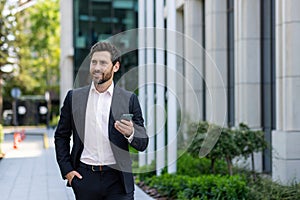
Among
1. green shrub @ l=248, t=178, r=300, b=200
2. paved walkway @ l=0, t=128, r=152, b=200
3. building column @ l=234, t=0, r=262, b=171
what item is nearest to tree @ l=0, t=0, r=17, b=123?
paved walkway @ l=0, t=128, r=152, b=200

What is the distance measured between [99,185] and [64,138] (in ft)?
1.51

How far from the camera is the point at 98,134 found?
431 centimetres

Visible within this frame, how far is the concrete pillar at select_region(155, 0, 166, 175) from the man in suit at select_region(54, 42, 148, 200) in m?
6.89

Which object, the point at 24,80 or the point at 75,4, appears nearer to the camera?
the point at 75,4

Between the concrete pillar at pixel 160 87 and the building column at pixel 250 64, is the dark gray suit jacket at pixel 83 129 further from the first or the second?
the building column at pixel 250 64

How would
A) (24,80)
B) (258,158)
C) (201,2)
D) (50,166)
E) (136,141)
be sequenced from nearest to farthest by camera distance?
(136,141) < (258,158) < (50,166) < (201,2) < (24,80)

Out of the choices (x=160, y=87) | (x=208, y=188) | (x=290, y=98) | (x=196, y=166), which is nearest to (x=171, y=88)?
(x=160, y=87)

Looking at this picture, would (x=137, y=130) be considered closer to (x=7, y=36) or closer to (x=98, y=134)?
(x=98, y=134)

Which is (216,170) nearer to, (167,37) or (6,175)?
(167,37)

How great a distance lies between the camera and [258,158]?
14.0 metres

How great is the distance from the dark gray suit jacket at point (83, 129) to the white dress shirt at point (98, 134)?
0.04 metres

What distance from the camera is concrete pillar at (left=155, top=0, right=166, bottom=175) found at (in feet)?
37.5

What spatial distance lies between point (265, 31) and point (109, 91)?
1081 cm

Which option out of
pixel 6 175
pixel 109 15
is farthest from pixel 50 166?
pixel 109 15
